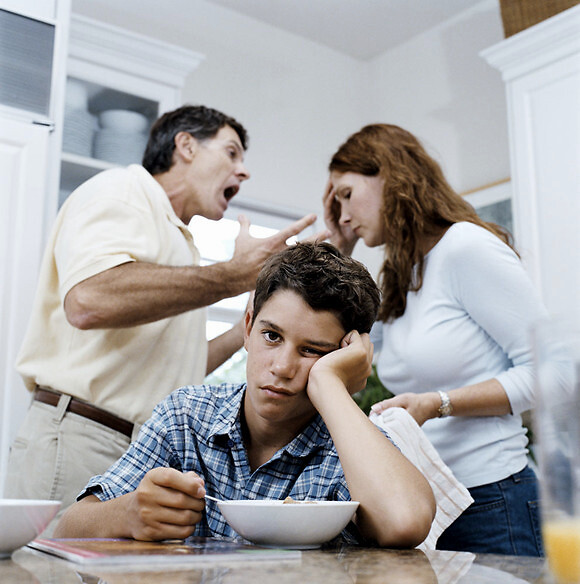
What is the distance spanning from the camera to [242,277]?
1717 millimetres

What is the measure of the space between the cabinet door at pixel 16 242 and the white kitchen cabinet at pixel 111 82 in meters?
0.31

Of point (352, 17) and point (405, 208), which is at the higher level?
point (352, 17)

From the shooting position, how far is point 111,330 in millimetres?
1657

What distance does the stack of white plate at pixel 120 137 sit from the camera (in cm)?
263

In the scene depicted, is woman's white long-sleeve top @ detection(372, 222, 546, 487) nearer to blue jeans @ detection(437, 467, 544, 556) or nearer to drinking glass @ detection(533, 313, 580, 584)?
blue jeans @ detection(437, 467, 544, 556)

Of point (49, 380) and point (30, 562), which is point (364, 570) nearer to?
point (30, 562)

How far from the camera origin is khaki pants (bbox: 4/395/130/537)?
1569mm

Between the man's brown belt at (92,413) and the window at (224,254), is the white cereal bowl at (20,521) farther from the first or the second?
the window at (224,254)

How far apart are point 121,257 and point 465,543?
91 cm

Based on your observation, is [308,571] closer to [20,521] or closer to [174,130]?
[20,521]

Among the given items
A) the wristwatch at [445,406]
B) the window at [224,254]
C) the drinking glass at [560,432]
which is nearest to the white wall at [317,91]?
the window at [224,254]

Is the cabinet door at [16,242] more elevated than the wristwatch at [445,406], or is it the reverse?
the cabinet door at [16,242]

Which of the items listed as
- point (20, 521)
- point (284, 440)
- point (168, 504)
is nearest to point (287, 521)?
point (168, 504)

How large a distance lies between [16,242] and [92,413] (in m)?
0.76
